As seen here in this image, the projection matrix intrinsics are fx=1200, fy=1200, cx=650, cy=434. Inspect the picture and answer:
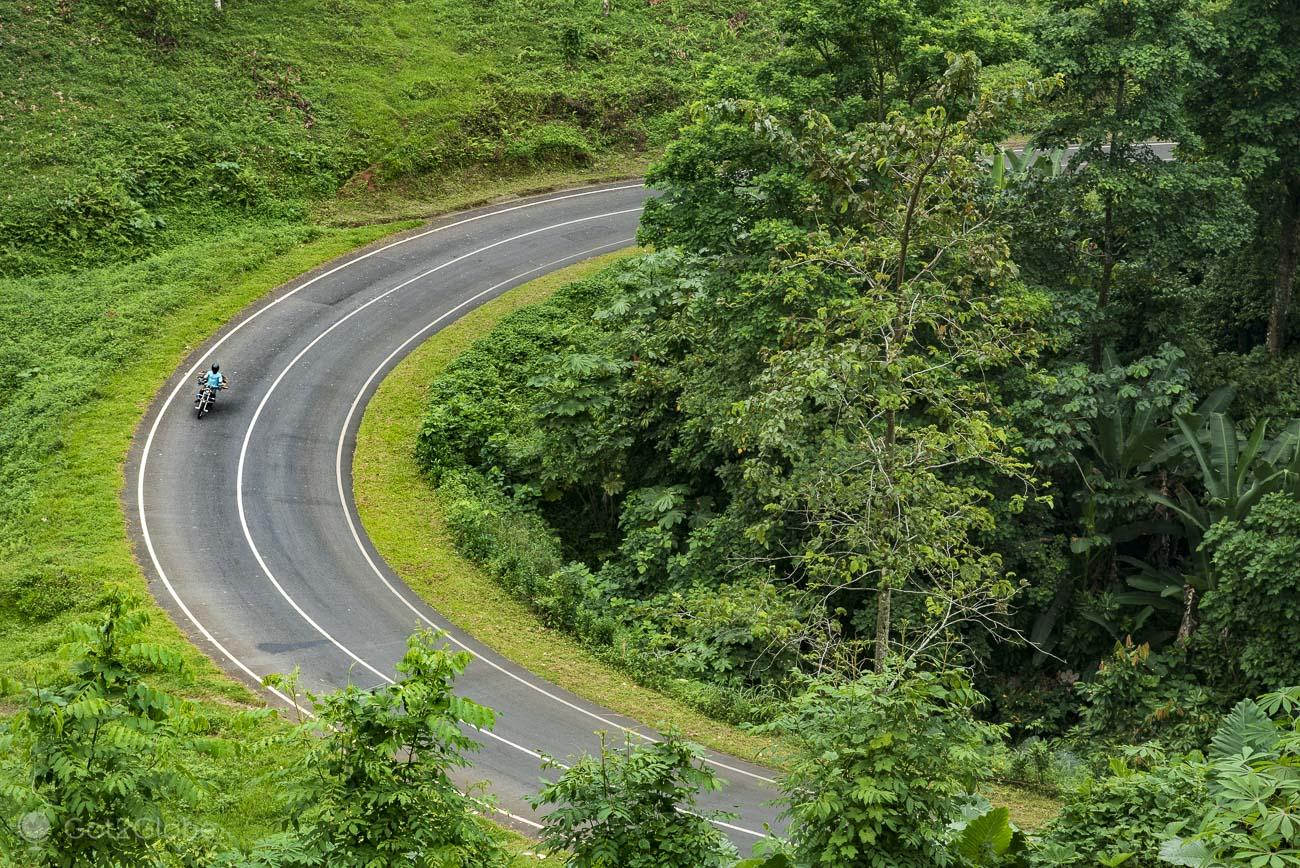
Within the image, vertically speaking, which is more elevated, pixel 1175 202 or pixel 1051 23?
pixel 1051 23

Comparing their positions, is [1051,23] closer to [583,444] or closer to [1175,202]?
[1175,202]

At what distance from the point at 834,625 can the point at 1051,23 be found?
16.3 meters

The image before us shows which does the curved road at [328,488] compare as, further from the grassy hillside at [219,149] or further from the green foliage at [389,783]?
the green foliage at [389,783]

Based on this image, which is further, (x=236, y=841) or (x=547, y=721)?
(x=547, y=721)

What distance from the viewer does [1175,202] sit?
24922 millimetres

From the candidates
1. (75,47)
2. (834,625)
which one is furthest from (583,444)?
(75,47)

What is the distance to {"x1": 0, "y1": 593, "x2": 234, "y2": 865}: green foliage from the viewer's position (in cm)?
831

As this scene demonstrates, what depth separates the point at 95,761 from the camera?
8.59m

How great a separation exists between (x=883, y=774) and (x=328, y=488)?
24405 mm

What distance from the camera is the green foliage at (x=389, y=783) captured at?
31.1 ft

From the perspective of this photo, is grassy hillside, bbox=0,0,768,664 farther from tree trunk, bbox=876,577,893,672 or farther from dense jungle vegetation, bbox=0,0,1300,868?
tree trunk, bbox=876,577,893,672

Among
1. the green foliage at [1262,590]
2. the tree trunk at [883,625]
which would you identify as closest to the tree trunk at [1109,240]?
the green foliage at [1262,590]

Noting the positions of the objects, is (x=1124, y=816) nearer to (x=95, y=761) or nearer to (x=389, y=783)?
(x=389, y=783)

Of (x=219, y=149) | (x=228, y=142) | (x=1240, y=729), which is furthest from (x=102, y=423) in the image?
(x=1240, y=729)
